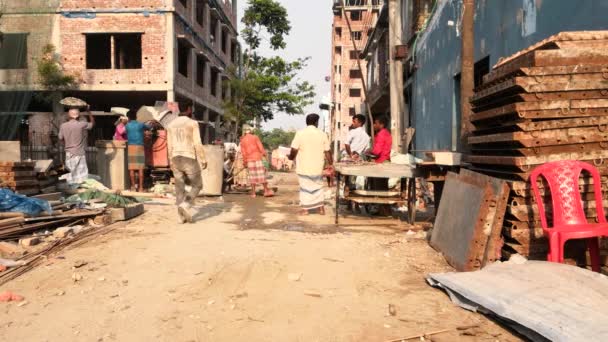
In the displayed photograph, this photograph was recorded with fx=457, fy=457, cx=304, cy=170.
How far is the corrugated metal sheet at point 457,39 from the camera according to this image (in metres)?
5.33

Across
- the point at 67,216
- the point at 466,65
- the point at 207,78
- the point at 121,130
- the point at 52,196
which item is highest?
the point at 207,78

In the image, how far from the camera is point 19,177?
696cm

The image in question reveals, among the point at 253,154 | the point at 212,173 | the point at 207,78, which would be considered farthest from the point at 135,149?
the point at 207,78

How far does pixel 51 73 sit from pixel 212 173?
11.4 meters

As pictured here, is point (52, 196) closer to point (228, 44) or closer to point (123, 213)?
point (123, 213)

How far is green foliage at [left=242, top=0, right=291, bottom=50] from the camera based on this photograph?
28.2 m

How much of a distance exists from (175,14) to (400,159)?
15225 mm

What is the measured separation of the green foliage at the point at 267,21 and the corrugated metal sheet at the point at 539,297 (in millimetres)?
27053

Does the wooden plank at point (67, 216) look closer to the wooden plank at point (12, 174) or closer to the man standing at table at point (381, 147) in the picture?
the wooden plank at point (12, 174)

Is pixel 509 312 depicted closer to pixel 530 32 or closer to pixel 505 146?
pixel 505 146

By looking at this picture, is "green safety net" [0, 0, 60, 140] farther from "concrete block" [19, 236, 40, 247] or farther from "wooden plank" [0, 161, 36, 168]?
"concrete block" [19, 236, 40, 247]

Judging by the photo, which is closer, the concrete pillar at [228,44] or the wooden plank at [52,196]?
the wooden plank at [52,196]

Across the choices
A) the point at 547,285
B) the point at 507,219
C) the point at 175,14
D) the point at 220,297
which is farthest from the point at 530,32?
the point at 175,14

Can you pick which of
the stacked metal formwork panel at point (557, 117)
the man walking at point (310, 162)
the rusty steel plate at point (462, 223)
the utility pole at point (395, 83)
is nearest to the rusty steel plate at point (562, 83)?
the stacked metal formwork panel at point (557, 117)
